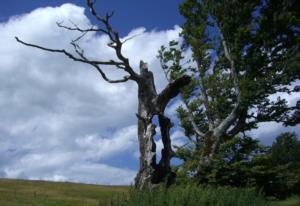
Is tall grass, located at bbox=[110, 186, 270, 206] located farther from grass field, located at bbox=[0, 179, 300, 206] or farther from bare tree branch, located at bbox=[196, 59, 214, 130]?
bare tree branch, located at bbox=[196, 59, 214, 130]

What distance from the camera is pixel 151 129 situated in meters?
16.5

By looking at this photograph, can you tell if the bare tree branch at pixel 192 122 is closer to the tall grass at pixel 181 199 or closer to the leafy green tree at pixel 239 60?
the leafy green tree at pixel 239 60

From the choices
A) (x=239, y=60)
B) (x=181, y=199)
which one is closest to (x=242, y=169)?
(x=239, y=60)

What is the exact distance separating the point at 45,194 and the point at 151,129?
4325 centimetres

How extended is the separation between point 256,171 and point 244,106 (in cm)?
460

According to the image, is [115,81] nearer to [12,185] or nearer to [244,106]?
[244,106]

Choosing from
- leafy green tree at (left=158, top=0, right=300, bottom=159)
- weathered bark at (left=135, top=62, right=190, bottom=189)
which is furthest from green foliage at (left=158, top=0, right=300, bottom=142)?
weathered bark at (left=135, top=62, right=190, bottom=189)

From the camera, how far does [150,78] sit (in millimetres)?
17141

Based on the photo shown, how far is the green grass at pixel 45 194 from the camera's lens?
44312 mm

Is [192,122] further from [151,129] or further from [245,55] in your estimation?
[151,129]

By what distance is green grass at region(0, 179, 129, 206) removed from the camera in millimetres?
44312

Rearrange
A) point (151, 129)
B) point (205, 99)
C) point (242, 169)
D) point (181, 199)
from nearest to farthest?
point (181, 199) → point (151, 129) → point (242, 169) → point (205, 99)

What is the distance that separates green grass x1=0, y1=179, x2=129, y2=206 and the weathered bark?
2580 centimetres

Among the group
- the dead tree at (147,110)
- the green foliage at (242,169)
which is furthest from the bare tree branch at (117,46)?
the green foliage at (242,169)
